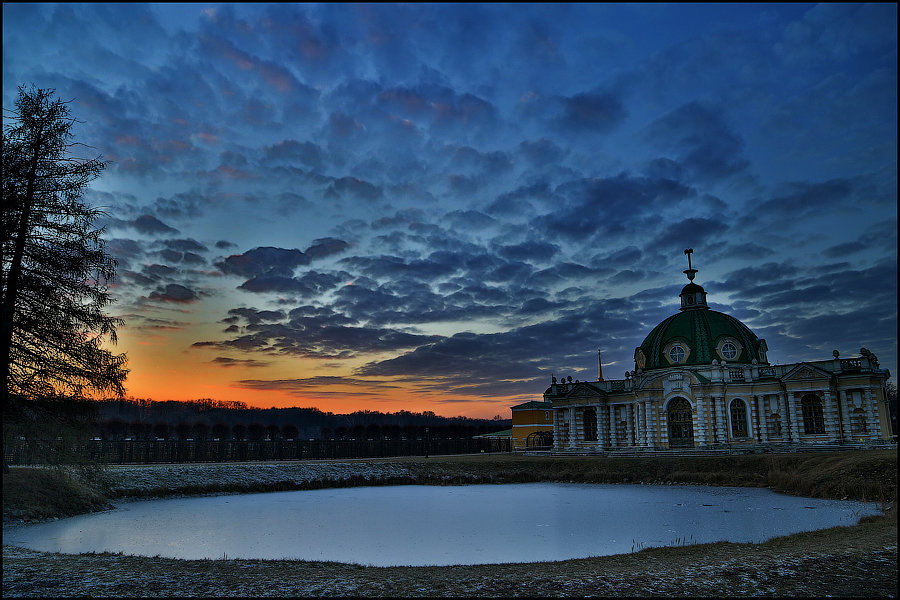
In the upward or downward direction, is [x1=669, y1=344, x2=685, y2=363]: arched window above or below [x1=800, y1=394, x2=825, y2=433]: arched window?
above

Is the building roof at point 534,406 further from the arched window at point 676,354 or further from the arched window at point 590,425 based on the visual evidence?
the arched window at point 676,354

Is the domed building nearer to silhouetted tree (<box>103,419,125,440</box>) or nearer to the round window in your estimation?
the round window

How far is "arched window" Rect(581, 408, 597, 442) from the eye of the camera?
61234 millimetres

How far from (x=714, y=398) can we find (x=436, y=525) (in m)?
38.5

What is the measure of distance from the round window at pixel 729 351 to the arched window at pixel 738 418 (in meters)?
5.41

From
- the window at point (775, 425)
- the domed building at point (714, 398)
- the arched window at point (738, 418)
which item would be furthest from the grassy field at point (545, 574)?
the arched window at point (738, 418)

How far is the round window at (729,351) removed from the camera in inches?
2208

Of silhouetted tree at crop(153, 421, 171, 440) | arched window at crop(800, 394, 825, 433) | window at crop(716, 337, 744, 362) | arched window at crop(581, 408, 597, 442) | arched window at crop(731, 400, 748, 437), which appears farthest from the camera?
silhouetted tree at crop(153, 421, 171, 440)

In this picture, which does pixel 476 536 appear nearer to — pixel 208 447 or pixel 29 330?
pixel 29 330

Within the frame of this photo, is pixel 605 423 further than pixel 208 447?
Yes

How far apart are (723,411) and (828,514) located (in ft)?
104

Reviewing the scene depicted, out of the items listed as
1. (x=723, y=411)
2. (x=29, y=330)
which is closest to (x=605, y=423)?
(x=723, y=411)

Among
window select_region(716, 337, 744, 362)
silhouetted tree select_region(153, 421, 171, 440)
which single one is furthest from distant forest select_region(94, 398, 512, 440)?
window select_region(716, 337, 744, 362)

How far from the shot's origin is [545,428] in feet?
238
